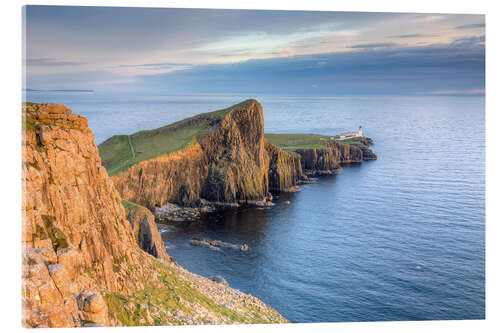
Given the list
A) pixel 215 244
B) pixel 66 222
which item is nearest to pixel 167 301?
pixel 66 222

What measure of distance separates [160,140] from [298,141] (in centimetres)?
4887

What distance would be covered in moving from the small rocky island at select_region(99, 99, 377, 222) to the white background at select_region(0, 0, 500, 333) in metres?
42.5

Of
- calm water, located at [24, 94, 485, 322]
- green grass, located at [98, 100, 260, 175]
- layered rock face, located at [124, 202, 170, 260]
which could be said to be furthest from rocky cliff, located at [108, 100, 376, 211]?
layered rock face, located at [124, 202, 170, 260]

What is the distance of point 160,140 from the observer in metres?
71.3

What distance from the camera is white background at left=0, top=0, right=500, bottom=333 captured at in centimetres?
1445

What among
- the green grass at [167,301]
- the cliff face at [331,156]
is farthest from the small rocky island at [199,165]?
the green grass at [167,301]

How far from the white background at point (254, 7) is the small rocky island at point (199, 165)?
42469 mm

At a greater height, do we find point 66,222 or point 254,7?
point 254,7

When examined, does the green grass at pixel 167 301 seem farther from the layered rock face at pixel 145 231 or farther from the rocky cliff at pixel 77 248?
the layered rock face at pixel 145 231

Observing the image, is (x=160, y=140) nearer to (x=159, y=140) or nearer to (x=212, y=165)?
(x=159, y=140)

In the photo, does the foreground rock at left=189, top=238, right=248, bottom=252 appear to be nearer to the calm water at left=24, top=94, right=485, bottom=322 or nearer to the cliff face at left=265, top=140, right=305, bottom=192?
the calm water at left=24, top=94, right=485, bottom=322

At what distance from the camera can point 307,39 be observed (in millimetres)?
27328

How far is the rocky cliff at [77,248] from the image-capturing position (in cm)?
1238
